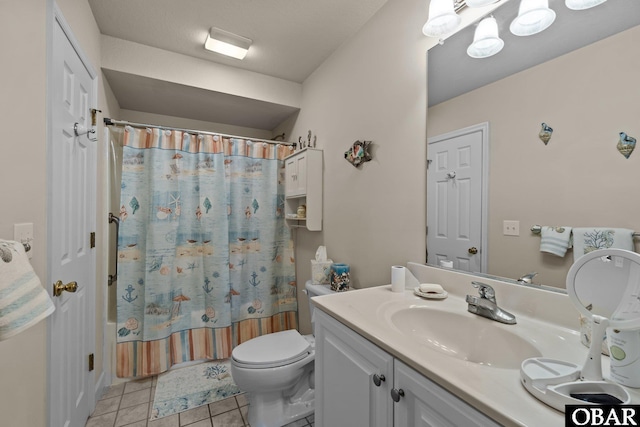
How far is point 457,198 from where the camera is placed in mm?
1209

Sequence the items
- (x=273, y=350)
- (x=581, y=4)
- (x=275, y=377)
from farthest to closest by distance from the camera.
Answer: (x=273, y=350), (x=275, y=377), (x=581, y=4)

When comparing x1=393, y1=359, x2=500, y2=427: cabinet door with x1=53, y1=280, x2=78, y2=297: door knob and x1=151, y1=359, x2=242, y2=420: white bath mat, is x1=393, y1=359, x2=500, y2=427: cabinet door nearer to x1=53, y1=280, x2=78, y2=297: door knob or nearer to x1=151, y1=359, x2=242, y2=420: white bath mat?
x1=53, y1=280, x2=78, y2=297: door knob

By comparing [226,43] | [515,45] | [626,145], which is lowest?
[626,145]

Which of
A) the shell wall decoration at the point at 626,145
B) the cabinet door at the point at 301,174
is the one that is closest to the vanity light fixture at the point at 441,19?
the shell wall decoration at the point at 626,145

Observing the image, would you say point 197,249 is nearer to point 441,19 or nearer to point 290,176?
point 290,176

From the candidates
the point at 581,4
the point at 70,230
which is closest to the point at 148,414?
the point at 70,230

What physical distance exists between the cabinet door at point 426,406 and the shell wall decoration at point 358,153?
122cm

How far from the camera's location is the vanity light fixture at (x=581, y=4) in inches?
33.2

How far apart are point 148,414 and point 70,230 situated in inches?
48.4

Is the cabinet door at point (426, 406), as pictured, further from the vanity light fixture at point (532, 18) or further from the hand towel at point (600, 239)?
the vanity light fixture at point (532, 18)

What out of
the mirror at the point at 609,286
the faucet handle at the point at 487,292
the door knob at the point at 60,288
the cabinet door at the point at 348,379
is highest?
the mirror at the point at 609,286

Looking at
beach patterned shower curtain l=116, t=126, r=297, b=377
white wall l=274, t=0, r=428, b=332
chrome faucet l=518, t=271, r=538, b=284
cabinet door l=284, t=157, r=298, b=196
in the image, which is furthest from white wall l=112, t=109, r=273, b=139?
chrome faucet l=518, t=271, r=538, b=284

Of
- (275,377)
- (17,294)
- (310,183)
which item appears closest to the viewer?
(17,294)

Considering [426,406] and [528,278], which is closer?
[426,406]
